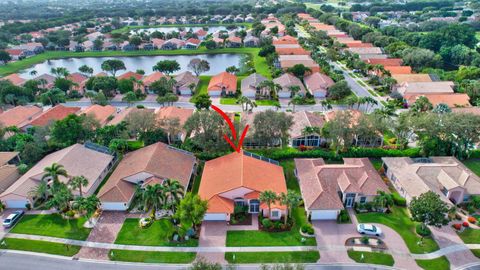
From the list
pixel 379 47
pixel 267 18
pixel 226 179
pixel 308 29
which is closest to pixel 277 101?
pixel 226 179

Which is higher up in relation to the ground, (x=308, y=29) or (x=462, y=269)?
(x=308, y=29)

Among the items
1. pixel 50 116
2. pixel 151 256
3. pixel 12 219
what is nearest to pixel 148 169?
pixel 151 256

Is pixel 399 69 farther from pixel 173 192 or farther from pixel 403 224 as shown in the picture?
pixel 173 192

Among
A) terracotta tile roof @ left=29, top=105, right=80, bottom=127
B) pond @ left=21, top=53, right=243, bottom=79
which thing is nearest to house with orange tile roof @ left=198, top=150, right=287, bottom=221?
terracotta tile roof @ left=29, top=105, right=80, bottom=127

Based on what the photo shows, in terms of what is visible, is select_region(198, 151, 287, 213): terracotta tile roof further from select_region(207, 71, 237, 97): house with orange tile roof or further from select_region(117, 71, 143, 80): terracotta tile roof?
select_region(117, 71, 143, 80): terracotta tile roof

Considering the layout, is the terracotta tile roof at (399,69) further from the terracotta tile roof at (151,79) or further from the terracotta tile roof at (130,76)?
the terracotta tile roof at (130,76)

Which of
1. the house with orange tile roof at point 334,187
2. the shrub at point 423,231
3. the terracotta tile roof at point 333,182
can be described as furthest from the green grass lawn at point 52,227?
the shrub at point 423,231

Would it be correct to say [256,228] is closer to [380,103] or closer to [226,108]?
[226,108]
